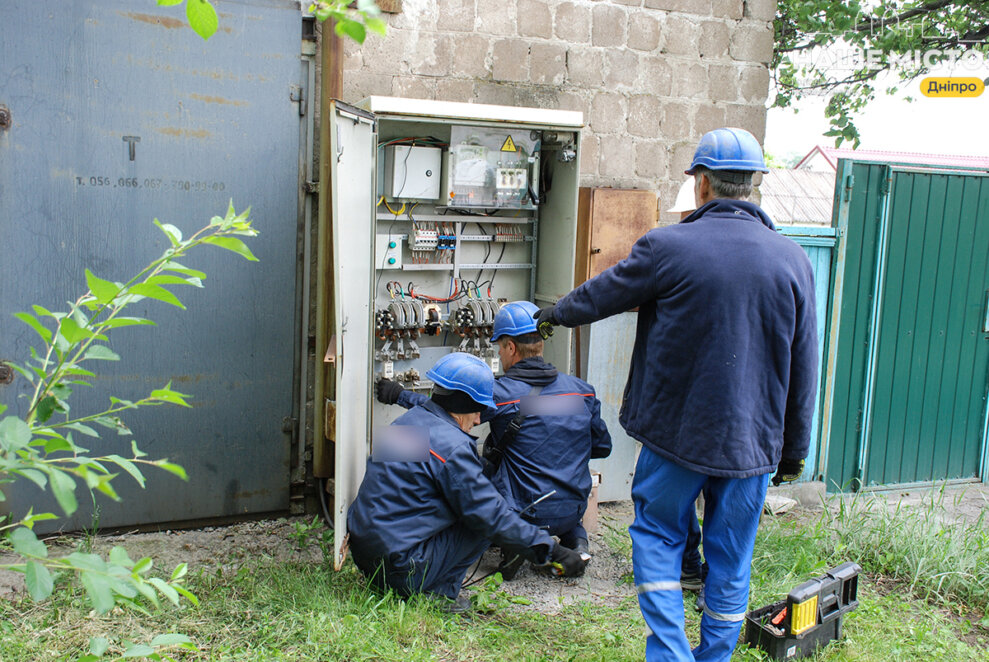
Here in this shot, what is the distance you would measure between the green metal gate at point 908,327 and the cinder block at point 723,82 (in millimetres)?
808

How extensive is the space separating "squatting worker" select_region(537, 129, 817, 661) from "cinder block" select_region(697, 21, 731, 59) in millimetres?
2395

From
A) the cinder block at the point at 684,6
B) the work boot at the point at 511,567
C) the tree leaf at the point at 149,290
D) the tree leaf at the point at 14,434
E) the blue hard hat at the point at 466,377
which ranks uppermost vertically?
the cinder block at the point at 684,6

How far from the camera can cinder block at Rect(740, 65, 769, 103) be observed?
5.18 m

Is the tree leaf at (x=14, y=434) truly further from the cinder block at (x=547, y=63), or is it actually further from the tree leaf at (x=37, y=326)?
the cinder block at (x=547, y=63)

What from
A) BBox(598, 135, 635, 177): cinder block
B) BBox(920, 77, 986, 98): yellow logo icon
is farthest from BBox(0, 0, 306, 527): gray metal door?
BBox(920, 77, 986, 98): yellow logo icon

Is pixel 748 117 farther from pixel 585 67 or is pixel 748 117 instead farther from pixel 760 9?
pixel 585 67

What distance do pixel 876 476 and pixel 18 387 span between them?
16.0 feet

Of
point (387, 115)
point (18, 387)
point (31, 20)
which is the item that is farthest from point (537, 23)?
point (18, 387)

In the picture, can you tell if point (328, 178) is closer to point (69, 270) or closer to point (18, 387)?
point (69, 270)

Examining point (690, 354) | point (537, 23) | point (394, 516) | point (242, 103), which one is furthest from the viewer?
point (537, 23)

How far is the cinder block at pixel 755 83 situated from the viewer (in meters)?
5.18

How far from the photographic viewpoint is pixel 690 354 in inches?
111

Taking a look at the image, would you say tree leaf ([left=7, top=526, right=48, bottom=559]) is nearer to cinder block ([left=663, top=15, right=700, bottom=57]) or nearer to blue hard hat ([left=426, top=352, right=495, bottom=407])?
blue hard hat ([left=426, top=352, right=495, bottom=407])

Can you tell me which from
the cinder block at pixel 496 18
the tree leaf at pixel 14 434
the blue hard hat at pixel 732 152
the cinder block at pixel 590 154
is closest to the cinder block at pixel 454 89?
the cinder block at pixel 496 18
